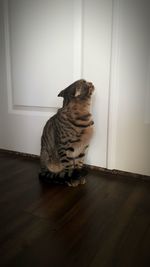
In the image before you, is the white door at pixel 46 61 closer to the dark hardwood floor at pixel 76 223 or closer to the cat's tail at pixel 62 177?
the cat's tail at pixel 62 177

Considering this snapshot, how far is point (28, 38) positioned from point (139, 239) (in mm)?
1582

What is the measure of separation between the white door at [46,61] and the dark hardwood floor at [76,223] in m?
0.38

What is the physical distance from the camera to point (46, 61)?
5.59 ft

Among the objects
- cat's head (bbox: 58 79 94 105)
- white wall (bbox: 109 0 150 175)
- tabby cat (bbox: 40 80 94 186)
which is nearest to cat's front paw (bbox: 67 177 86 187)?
tabby cat (bbox: 40 80 94 186)

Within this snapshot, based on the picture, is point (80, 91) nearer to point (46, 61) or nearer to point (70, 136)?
point (70, 136)

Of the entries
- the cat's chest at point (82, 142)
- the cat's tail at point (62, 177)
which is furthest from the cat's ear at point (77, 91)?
the cat's tail at point (62, 177)

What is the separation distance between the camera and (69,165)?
142cm

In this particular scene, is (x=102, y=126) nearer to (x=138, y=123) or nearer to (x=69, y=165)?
(x=138, y=123)

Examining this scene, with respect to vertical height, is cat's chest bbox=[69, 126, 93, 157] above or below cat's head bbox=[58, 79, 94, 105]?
below

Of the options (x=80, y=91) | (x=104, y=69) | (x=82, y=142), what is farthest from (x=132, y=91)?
(x=82, y=142)

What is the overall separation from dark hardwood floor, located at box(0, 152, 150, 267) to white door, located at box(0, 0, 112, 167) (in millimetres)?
382

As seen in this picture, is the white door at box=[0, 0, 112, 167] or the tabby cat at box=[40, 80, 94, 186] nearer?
the tabby cat at box=[40, 80, 94, 186]

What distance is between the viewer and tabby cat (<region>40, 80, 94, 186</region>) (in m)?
1.36

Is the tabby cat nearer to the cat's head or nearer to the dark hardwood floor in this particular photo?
the cat's head
